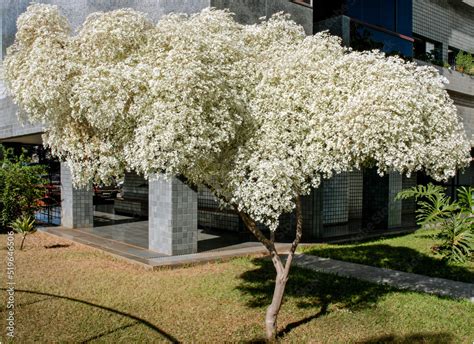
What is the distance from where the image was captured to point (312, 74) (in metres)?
6.28

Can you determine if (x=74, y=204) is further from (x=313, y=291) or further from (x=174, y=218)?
(x=313, y=291)

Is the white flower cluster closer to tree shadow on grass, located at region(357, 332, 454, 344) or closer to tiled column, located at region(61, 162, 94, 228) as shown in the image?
tree shadow on grass, located at region(357, 332, 454, 344)

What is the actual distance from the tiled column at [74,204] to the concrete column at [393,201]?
1220 centimetres

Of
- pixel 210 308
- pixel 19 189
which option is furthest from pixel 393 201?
pixel 19 189

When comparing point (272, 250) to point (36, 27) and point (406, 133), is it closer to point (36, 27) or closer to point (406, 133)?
point (406, 133)

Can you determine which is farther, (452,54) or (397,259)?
(452,54)

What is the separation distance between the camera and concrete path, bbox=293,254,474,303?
9.66 meters

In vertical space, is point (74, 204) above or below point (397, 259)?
above

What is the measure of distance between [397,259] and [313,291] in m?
4.51

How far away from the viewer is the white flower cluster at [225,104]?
5633 millimetres

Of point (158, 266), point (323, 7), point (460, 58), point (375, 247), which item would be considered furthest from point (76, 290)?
point (460, 58)

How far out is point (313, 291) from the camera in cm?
946

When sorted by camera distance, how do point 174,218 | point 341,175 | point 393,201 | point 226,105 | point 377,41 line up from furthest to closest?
point 393,201, point 341,175, point 377,41, point 174,218, point 226,105

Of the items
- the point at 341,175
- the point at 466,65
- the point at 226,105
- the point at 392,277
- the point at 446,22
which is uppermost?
the point at 446,22
